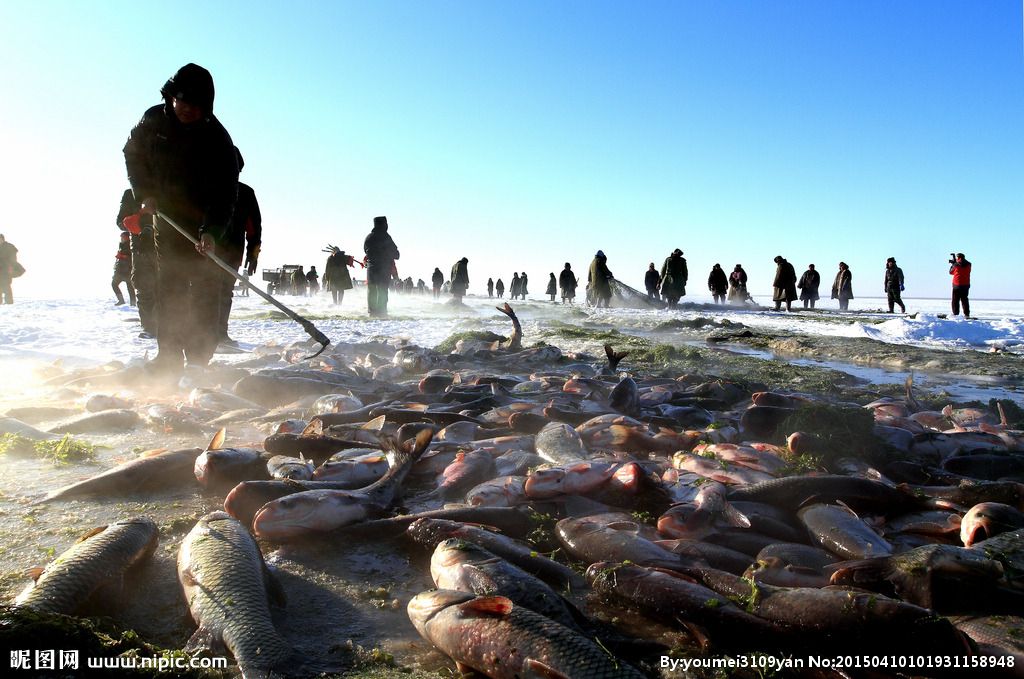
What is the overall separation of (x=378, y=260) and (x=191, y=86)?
11.2 metres

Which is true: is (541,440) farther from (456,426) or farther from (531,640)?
(531,640)

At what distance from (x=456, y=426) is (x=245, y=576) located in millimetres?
2457

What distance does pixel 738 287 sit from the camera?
3191cm

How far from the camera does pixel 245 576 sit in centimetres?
203

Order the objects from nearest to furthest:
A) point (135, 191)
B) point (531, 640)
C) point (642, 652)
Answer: point (531, 640), point (642, 652), point (135, 191)

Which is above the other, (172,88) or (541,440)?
(172,88)

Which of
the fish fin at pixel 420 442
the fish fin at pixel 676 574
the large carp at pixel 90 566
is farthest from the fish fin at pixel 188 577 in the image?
the fish fin at pixel 676 574

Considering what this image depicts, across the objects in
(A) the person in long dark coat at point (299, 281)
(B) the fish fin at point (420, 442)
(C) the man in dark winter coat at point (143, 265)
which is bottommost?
(B) the fish fin at point (420, 442)

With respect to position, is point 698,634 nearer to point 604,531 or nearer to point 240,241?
point 604,531

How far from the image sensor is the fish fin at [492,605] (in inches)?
68.4

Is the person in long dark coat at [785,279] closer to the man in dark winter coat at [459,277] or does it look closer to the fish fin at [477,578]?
the man in dark winter coat at [459,277]

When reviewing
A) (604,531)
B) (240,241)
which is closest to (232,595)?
(604,531)

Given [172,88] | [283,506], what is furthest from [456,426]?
[172,88]

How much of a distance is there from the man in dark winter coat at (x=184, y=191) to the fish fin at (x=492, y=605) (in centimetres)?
530
